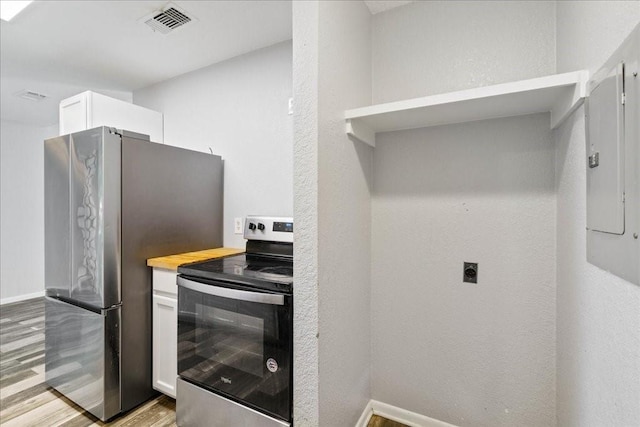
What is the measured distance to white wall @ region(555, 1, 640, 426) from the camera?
69 centimetres

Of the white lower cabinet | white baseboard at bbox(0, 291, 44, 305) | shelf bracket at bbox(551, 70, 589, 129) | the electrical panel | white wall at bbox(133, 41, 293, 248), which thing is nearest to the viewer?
the electrical panel

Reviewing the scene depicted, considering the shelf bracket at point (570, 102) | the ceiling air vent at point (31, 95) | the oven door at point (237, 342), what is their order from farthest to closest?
the ceiling air vent at point (31, 95)
the oven door at point (237, 342)
the shelf bracket at point (570, 102)

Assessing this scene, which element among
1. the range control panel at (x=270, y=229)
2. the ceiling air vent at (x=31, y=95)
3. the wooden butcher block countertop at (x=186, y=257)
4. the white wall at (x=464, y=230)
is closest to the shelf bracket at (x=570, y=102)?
the white wall at (x=464, y=230)

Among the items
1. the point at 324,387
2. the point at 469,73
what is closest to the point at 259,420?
the point at 324,387

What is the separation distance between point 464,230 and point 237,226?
1611mm

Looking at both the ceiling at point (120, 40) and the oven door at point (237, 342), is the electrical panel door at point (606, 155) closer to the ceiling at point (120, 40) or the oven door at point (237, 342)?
the oven door at point (237, 342)

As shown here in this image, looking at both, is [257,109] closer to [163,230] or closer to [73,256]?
[163,230]

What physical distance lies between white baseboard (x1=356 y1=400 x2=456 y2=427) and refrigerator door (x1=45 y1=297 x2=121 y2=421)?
55.4 inches

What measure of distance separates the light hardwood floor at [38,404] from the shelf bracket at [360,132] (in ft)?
5.18

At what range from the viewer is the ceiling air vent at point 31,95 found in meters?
2.96

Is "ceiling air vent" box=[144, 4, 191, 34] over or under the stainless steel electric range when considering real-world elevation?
over

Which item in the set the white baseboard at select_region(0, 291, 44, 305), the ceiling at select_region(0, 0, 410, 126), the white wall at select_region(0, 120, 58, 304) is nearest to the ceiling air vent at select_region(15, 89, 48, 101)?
the ceiling at select_region(0, 0, 410, 126)

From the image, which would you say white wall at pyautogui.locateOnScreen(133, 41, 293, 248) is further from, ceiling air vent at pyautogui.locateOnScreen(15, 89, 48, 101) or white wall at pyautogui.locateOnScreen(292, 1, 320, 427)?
ceiling air vent at pyautogui.locateOnScreen(15, 89, 48, 101)

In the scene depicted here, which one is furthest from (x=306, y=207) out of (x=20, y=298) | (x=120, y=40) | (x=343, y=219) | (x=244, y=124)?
(x=20, y=298)
